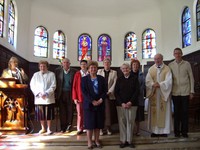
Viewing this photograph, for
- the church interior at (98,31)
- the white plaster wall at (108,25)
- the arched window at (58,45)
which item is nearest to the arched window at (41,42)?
the church interior at (98,31)

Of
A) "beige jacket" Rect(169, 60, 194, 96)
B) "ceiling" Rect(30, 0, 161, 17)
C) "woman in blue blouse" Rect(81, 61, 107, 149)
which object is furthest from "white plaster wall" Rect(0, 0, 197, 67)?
"woman in blue blouse" Rect(81, 61, 107, 149)

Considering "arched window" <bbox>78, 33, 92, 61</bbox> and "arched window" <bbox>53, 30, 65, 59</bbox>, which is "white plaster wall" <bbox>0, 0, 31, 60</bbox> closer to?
"arched window" <bbox>53, 30, 65, 59</bbox>

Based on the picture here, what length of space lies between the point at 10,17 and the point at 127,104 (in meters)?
7.68

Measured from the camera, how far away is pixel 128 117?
12.9ft

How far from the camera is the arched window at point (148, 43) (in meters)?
12.7

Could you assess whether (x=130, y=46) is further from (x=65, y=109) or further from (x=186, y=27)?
(x=65, y=109)

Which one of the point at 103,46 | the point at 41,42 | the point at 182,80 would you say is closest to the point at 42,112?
the point at 182,80

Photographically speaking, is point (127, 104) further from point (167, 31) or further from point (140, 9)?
point (140, 9)

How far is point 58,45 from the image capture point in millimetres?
13078

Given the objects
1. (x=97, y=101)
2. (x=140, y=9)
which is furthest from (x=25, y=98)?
(x=140, y=9)

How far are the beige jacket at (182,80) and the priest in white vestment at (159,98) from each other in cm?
12

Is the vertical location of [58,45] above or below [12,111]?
above

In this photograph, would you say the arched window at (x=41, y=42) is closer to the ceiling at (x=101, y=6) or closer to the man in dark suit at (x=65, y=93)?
the ceiling at (x=101, y=6)

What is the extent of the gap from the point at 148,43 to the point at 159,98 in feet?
29.3
